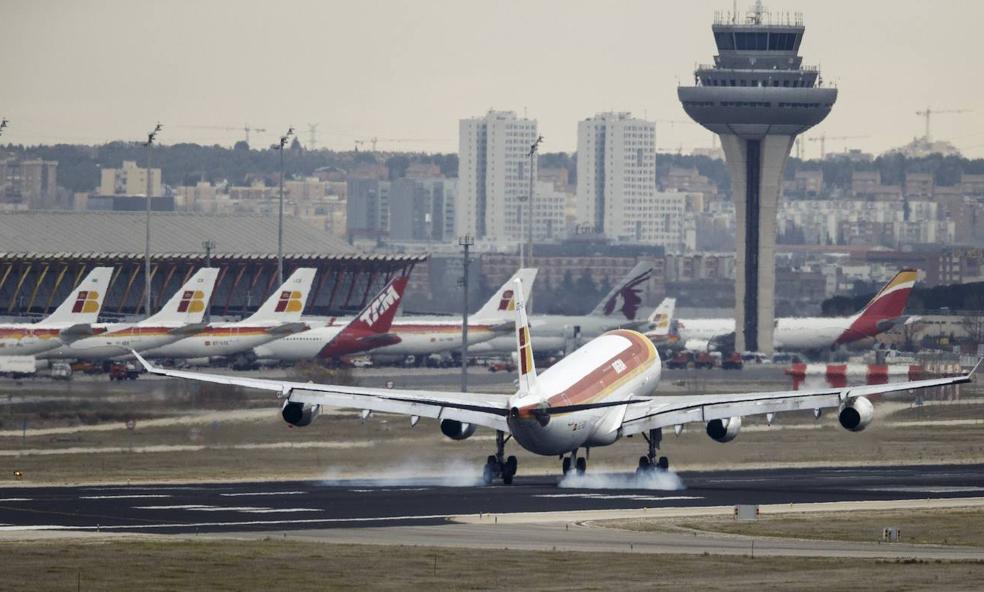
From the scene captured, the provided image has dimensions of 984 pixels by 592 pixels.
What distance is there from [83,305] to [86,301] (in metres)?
0.36

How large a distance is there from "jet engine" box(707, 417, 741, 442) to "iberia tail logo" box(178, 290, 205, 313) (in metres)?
83.4

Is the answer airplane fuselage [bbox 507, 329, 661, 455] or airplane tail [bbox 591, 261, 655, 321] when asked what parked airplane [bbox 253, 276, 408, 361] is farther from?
airplane fuselage [bbox 507, 329, 661, 455]

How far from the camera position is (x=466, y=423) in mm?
73250

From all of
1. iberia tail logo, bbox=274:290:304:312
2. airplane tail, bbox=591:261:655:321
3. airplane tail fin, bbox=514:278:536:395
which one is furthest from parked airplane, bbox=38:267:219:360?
airplane tail fin, bbox=514:278:536:395

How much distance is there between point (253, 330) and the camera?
15500 cm

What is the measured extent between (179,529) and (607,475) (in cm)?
2443

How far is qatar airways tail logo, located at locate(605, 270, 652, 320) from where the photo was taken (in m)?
194

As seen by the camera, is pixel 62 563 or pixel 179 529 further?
pixel 179 529

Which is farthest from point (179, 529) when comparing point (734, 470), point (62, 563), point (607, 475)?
point (734, 470)

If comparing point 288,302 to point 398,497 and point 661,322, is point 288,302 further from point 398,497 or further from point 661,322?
point 398,497

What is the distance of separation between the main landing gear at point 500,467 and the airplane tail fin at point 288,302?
8553 centimetres

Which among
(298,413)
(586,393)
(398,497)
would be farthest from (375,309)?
(398,497)

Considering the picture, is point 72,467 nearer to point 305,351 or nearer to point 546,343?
point 305,351

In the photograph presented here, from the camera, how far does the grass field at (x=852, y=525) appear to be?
55938 millimetres
